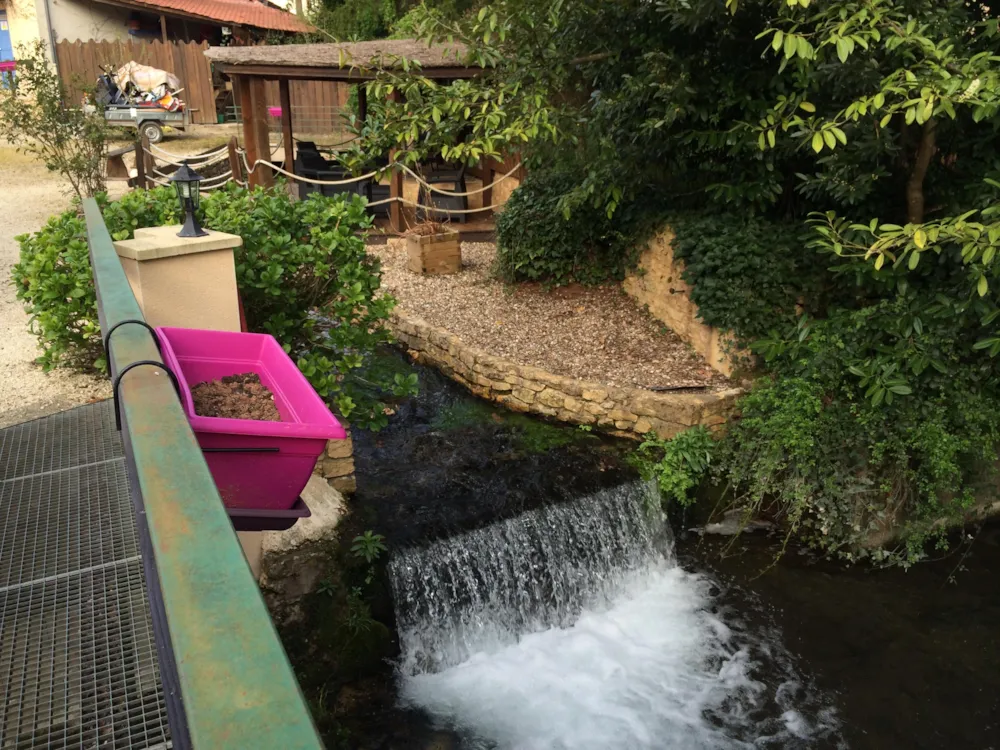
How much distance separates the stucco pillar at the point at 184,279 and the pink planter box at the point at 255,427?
643mm

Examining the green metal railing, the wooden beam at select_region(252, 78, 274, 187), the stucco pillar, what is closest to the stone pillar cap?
the stucco pillar

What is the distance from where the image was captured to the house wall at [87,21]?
852 inches

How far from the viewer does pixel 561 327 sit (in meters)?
8.38

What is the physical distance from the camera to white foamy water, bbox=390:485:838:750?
4750 millimetres

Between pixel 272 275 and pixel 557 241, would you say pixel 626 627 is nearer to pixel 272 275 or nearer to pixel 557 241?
pixel 272 275

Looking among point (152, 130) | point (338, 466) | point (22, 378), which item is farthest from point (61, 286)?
point (152, 130)

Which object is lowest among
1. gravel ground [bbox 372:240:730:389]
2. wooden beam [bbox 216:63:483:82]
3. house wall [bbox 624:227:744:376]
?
gravel ground [bbox 372:240:730:389]

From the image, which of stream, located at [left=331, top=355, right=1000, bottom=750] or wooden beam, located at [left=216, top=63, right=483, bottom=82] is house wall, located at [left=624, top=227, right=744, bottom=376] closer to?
→ stream, located at [left=331, top=355, right=1000, bottom=750]

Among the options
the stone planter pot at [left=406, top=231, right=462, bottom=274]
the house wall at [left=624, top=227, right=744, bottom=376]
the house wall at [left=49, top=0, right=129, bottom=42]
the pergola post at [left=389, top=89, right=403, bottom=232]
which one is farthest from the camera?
the house wall at [left=49, top=0, right=129, bottom=42]

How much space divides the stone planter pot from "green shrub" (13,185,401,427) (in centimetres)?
464

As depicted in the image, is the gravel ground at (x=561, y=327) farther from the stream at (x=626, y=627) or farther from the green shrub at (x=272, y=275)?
the green shrub at (x=272, y=275)

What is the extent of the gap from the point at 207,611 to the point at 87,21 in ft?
85.7

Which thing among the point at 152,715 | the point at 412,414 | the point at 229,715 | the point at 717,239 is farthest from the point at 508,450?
the point at 229,715

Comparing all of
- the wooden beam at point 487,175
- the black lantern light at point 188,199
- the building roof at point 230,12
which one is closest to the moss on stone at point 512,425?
the black lantern light at point 188,199
